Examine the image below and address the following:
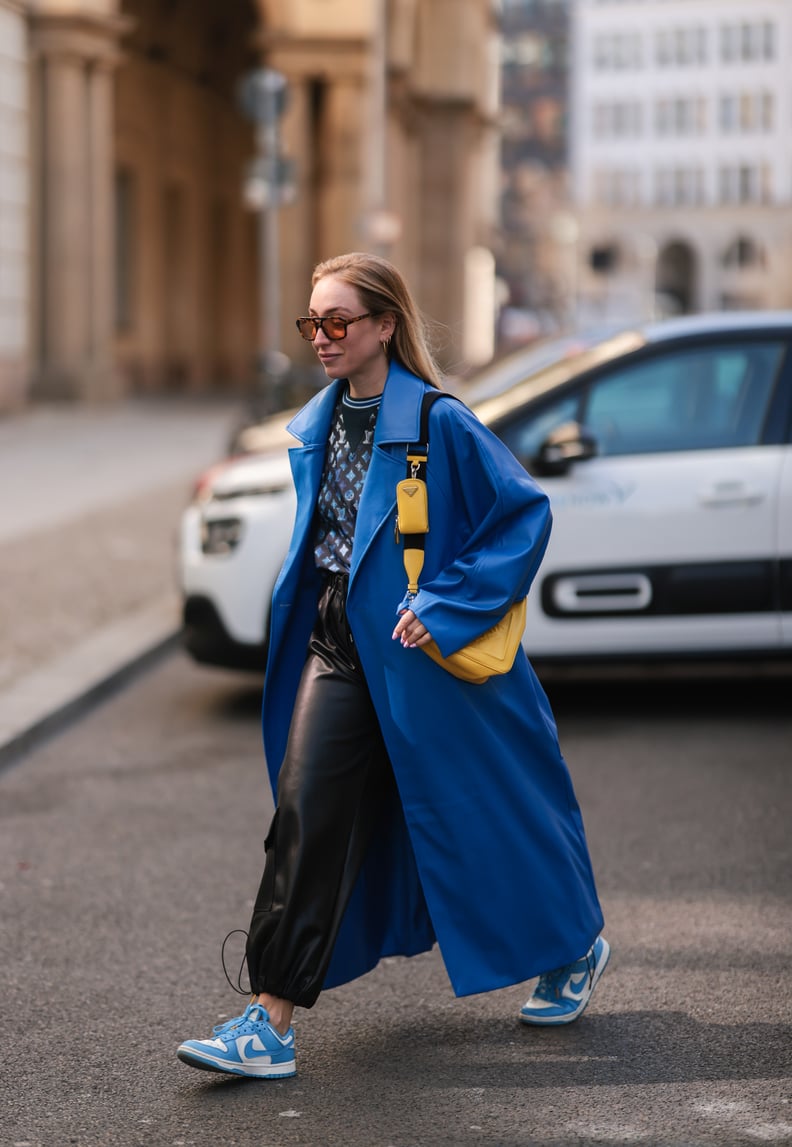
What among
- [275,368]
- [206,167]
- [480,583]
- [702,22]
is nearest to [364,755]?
[480,583]

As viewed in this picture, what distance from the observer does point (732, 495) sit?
25.8 feet

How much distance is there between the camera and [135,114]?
37.7 meters

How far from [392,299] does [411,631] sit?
0.69 metres

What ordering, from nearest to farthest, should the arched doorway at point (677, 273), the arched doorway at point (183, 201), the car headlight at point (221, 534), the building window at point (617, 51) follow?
the car headlight at point (221, 534) < the arched doorway at point (183, 201) < the building window at point (617, 51) < the arched doorway at point (677, 273)

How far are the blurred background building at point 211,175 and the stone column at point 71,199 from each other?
0.03m

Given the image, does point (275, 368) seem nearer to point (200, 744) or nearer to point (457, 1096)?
point (200, 744)

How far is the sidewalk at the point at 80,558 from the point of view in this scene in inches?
346

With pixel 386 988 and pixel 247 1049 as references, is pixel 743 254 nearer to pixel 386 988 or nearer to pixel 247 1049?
pixel 386 988

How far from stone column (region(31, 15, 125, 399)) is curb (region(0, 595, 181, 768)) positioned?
17407mm

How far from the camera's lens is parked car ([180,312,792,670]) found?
7855mm

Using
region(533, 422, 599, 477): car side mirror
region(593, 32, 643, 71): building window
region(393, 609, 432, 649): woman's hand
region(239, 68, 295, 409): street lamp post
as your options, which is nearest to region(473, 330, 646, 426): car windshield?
region(533, 422, 599, 477): car side mirror

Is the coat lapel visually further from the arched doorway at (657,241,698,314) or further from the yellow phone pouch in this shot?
the arched doorway at (657,241,698,314)

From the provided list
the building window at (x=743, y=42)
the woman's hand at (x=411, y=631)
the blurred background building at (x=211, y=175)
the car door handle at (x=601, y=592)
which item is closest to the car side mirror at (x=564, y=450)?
the car door handle at (x=601, y=592)

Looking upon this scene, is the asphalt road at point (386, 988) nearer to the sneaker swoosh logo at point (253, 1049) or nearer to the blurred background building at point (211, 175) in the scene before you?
the sneaker swoosh logo at point (253, 1049)
